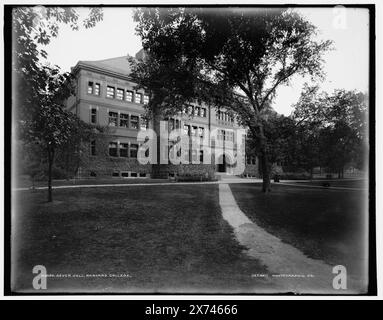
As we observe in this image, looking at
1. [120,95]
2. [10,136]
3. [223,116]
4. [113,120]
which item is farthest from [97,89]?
[223,116]

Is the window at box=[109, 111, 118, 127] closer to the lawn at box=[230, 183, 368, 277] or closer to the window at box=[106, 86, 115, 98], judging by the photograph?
the window at box=[106, 86, 115, 98]

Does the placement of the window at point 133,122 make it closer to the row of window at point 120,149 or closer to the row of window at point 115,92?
the row of window at point 120,149

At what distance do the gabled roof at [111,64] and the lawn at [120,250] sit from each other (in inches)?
139

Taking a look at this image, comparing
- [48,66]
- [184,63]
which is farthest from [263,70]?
[48,66]

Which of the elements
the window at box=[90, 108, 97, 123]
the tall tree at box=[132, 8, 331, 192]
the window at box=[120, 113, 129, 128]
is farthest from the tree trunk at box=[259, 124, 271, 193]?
Answer: the window at box=[90, 108, 97, 123]

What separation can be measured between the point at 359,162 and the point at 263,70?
6101 millimetres

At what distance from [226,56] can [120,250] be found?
289 inches

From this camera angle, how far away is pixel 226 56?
26.2 feet

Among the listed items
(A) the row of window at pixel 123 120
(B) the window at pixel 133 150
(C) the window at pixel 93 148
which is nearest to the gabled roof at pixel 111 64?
(A) the row of window at pixel 123 120

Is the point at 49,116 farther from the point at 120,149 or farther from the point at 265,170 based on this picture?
the point at 265,170

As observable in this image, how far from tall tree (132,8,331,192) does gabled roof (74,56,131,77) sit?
851 mm

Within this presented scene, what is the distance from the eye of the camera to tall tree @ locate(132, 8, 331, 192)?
5090 mm

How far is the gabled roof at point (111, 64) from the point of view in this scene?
5.57m

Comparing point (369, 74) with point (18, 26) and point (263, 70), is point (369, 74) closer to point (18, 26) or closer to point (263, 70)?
point (263, 70)
